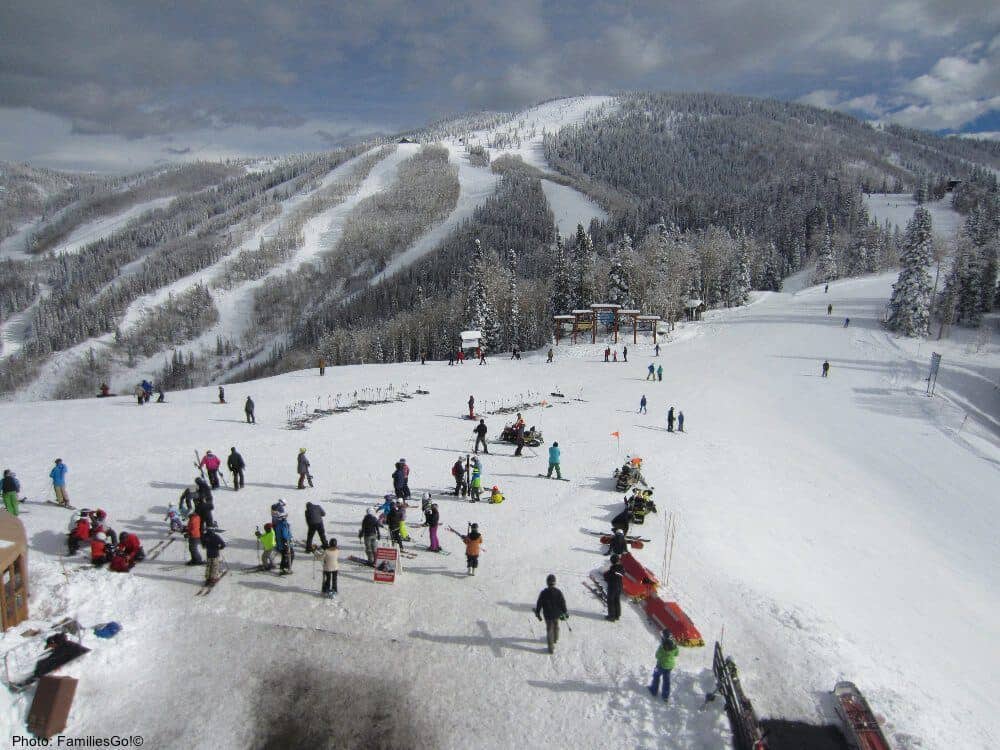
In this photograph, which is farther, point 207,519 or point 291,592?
point 207,519

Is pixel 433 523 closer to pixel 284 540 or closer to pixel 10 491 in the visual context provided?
pixel 284 540

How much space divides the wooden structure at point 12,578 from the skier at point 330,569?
547cm

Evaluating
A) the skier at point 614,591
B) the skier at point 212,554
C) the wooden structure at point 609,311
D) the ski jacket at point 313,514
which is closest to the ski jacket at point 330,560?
the ski jacket at point 313,514

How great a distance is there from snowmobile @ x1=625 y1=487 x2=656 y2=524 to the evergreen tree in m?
57.0

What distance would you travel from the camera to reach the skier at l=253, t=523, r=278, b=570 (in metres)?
12.2

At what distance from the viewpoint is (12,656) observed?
29.7 ft

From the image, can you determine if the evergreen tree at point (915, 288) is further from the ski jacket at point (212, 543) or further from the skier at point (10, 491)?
the skier at point (10, 491)

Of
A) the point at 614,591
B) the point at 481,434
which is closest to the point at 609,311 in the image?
the point at 481,434

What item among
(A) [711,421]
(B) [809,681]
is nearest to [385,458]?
(B) [809,681]

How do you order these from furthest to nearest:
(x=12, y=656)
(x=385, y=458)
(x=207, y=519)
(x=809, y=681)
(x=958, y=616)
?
(x=385, y=458) < (x=958, y=616) < (x=207, y=519) < (x=809, y=681) < (x=12, y=656)

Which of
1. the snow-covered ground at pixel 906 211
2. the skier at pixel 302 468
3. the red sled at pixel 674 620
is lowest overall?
the red sled at pixel 674 620

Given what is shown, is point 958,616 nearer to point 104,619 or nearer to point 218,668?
point 218,668

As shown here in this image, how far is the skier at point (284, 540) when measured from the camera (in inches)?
483

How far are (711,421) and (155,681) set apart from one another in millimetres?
27502
